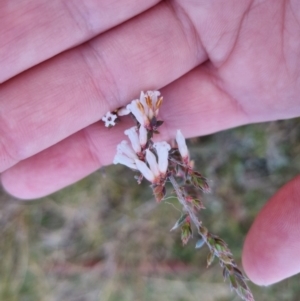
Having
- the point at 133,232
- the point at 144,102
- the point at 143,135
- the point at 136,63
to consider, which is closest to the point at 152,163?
the point at 143,135

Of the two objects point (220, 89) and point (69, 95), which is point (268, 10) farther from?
point (69, 95)

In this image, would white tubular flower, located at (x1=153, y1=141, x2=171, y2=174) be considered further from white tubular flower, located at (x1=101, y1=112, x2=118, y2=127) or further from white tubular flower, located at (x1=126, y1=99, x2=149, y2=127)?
white tubular flower, located at (x1=101, y1=112, x2=118, y2=127)

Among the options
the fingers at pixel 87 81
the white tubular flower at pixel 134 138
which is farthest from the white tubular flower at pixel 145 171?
the fingers at pixel 87 81

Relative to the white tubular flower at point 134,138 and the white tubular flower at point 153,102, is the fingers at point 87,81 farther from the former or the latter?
the white tubular flower at point 134,138

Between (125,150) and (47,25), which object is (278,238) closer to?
(125,150)

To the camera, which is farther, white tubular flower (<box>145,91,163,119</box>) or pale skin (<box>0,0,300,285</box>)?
white tubular flower (<box>145,91,163,119</box>)

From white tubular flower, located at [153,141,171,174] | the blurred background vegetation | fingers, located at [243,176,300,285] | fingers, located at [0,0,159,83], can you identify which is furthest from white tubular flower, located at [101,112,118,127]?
fingers, located at [243,176,300,285]

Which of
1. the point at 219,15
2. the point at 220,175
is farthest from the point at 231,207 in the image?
the point at 219,15
